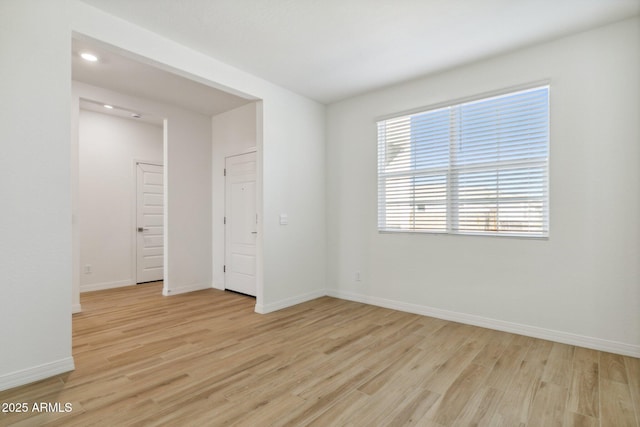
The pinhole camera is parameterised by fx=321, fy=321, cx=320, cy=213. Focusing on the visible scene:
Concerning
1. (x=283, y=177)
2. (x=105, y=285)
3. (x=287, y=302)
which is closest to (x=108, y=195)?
(x=105, y=285)

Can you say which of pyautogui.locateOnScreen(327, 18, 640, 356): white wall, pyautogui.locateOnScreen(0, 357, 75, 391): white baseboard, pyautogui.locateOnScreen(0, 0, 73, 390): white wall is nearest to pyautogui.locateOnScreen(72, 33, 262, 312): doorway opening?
pyautogui.locateOnScreen(0, 0, 73, 390): white wall

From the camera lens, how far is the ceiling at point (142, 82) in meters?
3.48

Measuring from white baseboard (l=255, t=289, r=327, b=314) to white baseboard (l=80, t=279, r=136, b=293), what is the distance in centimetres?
300

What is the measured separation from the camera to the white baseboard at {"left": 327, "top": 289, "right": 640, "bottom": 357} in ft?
9.28

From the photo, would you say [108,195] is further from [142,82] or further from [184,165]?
[142,82]

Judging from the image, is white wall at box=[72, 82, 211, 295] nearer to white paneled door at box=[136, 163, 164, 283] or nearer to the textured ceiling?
white paneled door at box=[136, 163, 164, 283]

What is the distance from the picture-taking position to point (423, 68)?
376 centimetres

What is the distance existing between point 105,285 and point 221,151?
2972 mm

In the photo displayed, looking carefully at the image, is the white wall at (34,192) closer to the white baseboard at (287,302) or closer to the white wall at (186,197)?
the white baseboard at (287,302)

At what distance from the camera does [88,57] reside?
135 inches

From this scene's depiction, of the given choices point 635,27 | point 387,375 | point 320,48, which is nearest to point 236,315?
point 387,375

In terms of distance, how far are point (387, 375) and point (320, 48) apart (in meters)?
3.11

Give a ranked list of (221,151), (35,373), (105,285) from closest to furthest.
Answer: (35,373) < (105,285) < (221,151)

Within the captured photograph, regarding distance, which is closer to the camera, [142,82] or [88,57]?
[88,57]
